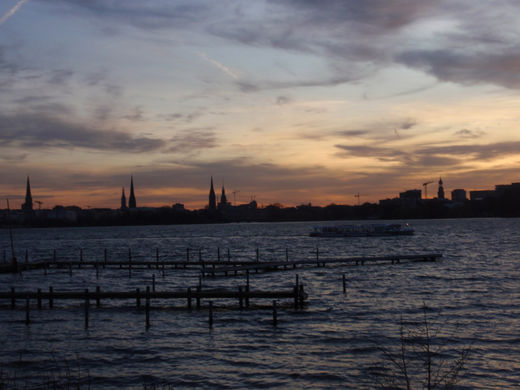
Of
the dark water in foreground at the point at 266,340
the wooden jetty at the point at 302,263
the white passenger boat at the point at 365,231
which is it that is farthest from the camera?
the white passenger boat at the point at 365,231

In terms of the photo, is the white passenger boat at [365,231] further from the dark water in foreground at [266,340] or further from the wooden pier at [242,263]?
the dark water in foreground at [266,340]

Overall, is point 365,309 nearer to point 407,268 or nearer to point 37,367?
point 37,367

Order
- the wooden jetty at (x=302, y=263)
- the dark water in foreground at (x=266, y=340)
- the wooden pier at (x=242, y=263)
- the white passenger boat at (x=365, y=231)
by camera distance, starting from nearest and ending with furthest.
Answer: the dark water in foreground at (x=266, y=340) < the wooden jetty at (x=302, y=263) < the wooden pier at (x=242, y=263) < the white passenger boat at (x=365, y=231)

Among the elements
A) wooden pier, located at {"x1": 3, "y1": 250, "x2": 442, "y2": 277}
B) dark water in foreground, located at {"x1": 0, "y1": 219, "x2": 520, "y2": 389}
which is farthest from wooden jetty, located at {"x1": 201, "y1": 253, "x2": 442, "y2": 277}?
dark water in foreground, located at {"x1": 0, "y1": 219, "x2": 520, "y2": 389}

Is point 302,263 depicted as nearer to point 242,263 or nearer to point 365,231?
point 242,263

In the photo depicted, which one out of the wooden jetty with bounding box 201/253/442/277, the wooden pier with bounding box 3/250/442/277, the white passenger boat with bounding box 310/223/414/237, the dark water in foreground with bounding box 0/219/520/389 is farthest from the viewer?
the white passenger boat with bounding box 310/223/414/237

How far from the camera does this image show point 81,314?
127 ft

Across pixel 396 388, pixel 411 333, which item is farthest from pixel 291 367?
pixel 411 333

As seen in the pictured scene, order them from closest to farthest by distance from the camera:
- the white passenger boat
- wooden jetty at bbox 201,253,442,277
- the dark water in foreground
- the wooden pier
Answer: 1. the dark water in foreground
2. wooden jetty at bbox 201,253,442,277
3. the wooden pier
4. the white passenger boat

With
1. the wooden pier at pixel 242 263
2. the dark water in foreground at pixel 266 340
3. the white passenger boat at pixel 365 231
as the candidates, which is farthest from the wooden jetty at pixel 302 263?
the white passenger boat at pixel 365 231

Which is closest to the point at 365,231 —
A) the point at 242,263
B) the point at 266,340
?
the point at 242,263

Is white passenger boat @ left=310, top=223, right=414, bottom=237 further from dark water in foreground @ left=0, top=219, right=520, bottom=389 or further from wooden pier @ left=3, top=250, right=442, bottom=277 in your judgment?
dark water in foreground @ left=0, top=219, right=520, bottom=389

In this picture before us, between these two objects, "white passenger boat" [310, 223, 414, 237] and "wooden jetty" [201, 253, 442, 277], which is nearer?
"wooden jetty" [201, 253, 442, 277]

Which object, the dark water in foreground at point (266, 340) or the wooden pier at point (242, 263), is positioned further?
the wooden pier at point (242, 263)
